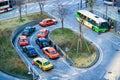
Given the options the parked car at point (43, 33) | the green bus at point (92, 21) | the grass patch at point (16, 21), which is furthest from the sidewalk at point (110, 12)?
the parked car at point (43, 33)

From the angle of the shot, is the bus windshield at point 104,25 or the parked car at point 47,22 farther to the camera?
the parked car at point 47,22

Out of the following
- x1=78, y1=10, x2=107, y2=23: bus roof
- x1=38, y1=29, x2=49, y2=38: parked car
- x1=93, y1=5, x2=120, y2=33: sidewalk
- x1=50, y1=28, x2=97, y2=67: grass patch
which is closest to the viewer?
x1=50, y1=28, x2=97, y2=67: grass patch

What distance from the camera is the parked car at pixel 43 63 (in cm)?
6709

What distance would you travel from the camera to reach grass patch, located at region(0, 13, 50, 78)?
67.0 m

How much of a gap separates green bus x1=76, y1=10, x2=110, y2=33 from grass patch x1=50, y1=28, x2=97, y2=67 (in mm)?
4868

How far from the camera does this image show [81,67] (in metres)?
67.6

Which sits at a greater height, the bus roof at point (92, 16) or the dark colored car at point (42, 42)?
the bus roof at point (92, 16)

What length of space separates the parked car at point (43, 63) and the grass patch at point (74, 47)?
16.7 ft

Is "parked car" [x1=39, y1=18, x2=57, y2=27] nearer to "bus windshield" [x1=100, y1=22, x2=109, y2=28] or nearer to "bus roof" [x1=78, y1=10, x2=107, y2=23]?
"bus roof" [x1=78, y1=10, x2=107, y2=23]

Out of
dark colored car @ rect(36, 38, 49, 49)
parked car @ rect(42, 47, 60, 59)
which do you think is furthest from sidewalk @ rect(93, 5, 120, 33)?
parked car @ rect(42, 47, 60, 59)

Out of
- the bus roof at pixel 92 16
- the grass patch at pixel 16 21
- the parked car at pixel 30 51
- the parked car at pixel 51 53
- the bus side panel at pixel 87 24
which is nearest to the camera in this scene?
the parked car at pixel 51 53

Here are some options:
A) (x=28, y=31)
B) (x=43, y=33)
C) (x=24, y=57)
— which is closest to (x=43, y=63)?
(x=24, y=57)

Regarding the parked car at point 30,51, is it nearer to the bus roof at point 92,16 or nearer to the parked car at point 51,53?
the parked car at point 51,53

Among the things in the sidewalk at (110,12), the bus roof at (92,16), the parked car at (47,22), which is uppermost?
the bus roof at (92,16)
